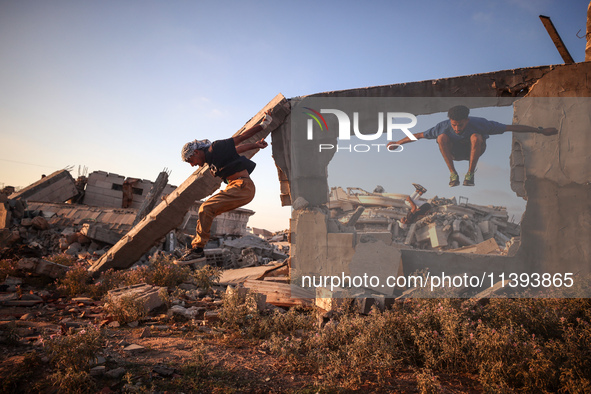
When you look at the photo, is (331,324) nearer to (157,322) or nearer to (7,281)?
(157,322)

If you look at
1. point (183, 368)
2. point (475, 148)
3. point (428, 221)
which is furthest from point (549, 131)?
point (183, 368)

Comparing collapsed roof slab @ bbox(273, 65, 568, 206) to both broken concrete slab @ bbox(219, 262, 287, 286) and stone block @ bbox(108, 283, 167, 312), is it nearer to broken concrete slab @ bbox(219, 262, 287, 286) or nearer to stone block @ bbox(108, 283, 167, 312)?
broken concrete slab @ bbox(219, 262, 287, 286)

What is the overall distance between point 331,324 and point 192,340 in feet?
5.67

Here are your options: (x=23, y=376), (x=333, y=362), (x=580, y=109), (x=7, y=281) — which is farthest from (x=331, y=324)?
(x=7, y=281)

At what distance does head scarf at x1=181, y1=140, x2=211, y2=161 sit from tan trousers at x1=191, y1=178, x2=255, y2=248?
648 mm

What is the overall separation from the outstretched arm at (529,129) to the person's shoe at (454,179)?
1.17 m

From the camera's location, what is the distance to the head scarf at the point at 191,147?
4547 mm

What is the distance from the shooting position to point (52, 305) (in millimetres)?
5605

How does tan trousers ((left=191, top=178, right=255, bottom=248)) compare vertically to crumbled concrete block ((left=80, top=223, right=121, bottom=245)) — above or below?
above

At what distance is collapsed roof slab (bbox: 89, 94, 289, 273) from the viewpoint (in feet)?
21.8

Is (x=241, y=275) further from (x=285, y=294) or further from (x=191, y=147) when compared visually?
(x=191, y=147)

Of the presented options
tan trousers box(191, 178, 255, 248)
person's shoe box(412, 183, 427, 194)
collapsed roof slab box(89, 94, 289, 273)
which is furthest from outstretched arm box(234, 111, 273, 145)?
person's shoe box(412, 183, 427, 194)

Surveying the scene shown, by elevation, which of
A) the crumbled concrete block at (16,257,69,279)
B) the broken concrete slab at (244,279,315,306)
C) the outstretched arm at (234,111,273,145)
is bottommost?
the broken concrete slab at (244,279,315,306)

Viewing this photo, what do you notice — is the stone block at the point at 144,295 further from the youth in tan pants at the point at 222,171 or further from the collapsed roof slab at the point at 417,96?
the collapsed roof slab at the point at 417,96
